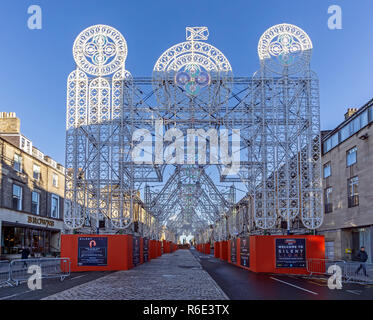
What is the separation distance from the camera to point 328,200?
43.8 metres

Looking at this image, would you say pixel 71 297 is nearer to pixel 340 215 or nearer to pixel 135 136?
pixel 135 136

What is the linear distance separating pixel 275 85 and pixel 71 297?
21.2 meters

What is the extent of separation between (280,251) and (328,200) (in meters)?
18.5

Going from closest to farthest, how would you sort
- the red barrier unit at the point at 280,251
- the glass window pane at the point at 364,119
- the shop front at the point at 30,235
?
1. the red barrier unit at the point at 280,251
2. the glass window pane at the point at 364,119
3. the shop front at the point at 30,235

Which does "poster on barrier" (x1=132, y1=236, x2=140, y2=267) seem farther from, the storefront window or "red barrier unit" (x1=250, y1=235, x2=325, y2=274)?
the storefront window

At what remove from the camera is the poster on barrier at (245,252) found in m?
30.5

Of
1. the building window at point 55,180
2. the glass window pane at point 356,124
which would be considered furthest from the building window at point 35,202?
the glass window pane at point 356,124

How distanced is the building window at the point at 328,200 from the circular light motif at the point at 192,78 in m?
19.0

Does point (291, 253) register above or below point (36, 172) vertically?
below

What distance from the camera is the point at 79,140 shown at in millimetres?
31641

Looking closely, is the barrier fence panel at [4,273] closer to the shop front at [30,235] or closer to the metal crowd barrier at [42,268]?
the metal crowd barrier at [42,268]

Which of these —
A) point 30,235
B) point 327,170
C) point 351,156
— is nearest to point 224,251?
point 327,170

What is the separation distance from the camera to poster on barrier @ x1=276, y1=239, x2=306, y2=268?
88.3 feet

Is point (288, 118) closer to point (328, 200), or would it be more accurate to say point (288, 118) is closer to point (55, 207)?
point (328, 200)
